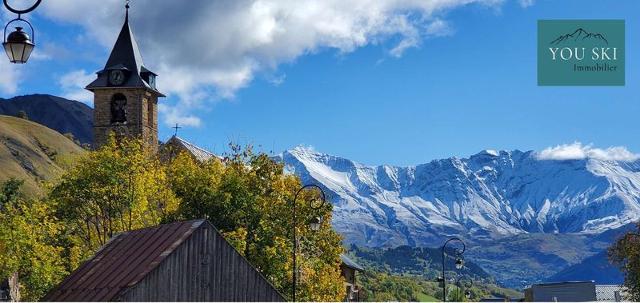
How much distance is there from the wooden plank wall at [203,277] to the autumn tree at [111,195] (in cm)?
2886

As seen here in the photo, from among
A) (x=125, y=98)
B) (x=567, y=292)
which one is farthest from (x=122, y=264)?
(x=567, y=292)

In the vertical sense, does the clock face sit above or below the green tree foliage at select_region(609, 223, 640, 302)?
above

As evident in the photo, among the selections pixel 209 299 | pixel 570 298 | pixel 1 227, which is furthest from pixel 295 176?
pixel 570 298

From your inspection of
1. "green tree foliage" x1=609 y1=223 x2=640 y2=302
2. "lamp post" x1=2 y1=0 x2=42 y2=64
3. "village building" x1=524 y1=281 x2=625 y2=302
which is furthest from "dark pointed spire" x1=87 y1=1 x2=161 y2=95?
"lamp post" x1=2 y1=0 x2=42 y2=64

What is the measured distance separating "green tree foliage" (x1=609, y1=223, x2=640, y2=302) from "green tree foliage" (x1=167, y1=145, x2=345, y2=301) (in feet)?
62.5

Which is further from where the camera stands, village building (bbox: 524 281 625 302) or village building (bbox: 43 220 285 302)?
village building (bbox: 524 281 625 302)

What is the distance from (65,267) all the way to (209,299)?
119 feet

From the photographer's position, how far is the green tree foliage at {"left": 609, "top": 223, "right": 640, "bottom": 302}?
66.6m

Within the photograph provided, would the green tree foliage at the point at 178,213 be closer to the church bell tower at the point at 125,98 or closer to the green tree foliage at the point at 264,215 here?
the green tree foliage at the point at 264,215

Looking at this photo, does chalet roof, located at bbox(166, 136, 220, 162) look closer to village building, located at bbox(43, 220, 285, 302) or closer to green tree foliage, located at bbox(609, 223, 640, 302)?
green tree foliage, located at bbox(609, 223, 640, 302)

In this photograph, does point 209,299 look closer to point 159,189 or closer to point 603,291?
point 159,189

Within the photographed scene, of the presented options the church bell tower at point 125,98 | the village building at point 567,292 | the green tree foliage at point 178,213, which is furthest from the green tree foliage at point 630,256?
the church bell tower at point 125,98

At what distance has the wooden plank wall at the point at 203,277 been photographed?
2939 centimetres

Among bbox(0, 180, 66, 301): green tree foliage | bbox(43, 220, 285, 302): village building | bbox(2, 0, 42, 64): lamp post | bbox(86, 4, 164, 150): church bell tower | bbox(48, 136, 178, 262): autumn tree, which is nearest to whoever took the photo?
bbox(2, 0, 42, 64): lamp post
